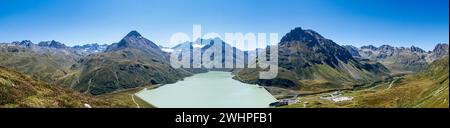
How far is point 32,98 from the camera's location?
24969 mm
